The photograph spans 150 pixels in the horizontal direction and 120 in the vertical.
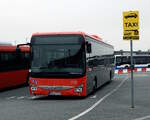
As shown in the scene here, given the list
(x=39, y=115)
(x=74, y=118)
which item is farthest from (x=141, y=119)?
(x=39, y=115)

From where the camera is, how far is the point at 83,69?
18844mm

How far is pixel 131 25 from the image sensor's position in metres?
15.1

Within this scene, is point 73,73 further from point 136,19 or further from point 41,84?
point 136,19

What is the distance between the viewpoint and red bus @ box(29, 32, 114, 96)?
18.8m

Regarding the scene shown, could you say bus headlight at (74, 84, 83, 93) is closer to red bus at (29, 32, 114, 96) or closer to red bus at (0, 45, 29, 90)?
red bus at (29, 32, 114, 96)

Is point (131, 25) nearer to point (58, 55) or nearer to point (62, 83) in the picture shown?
point (58, 55)

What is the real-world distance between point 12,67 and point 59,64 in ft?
25.3

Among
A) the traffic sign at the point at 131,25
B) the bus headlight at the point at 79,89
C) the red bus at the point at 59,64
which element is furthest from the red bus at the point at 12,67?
the traffic sign at the point at 131,25

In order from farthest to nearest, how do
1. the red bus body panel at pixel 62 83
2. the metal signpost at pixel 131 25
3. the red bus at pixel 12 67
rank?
the red bus at pixel 12 67
the red bus body panel at pixel 62 83
the metal signpost at pixel 131 25

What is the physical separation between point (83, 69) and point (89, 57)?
145 centimetres

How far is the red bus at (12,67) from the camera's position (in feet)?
80.7

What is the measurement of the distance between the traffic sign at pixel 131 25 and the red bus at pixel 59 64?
4.06 metres

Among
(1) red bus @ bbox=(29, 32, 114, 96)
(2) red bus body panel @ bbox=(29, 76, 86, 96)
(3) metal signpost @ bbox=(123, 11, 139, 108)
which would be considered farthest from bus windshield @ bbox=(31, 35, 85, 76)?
(3) metal signpost @ bbox=(123, 11, 139, 108)

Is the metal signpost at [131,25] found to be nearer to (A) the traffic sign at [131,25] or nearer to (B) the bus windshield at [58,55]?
(A) the traffic sign at [131,25]
